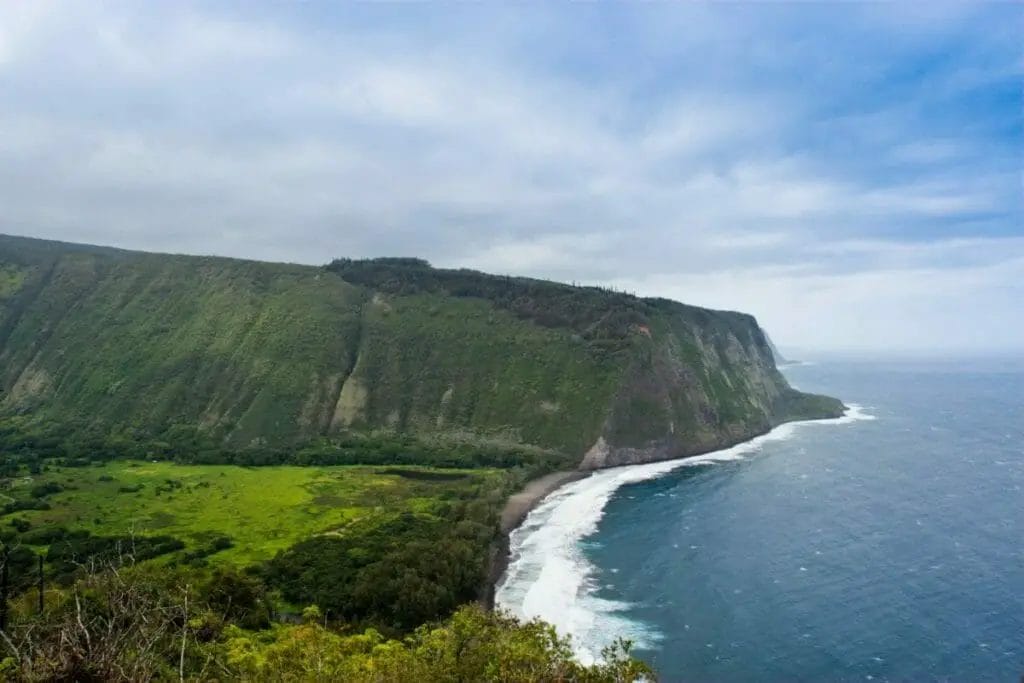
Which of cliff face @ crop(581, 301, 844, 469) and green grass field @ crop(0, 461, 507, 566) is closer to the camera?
green grass field @ crop(0, 461, 507, 566)

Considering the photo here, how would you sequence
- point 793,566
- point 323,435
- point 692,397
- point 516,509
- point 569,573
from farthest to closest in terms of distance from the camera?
point 692,397 < point 323,435 < point 516,509 < point 569,573 < point 793,566

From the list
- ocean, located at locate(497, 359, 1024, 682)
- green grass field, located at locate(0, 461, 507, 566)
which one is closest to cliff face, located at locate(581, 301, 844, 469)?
ocean, located at locate(497, 359, 1024, 682)

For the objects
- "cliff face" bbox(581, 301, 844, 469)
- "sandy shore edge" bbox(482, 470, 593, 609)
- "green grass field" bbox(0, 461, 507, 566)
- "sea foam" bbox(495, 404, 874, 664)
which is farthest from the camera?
"cliff face" bbox(581, 301, 844, 469)

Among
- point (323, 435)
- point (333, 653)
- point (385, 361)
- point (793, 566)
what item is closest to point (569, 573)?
point (793, 566)

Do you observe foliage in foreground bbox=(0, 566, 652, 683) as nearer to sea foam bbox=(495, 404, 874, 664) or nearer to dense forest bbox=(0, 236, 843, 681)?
dense forest bbox=(0, 236, 843, 681)

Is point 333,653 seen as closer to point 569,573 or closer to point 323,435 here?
point 569,573
